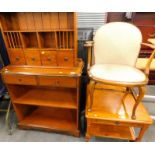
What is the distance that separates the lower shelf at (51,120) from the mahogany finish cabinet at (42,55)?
0.02m

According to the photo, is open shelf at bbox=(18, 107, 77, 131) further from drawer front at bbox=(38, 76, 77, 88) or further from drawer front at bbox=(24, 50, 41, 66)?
drawer front at bbox=(24, 50, 41, 66)

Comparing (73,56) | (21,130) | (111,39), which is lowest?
(21,130)

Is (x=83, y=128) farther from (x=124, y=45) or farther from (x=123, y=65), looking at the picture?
(x=124, y=45)

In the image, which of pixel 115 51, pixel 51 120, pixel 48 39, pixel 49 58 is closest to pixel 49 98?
pixel 51 120

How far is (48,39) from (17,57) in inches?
14.9

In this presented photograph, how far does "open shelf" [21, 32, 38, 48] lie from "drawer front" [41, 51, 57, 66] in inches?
6.9

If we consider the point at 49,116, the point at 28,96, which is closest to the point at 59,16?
the point at 28,96

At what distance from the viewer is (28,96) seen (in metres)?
1.62

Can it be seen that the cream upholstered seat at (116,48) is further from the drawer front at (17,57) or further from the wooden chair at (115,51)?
the drawer front at (17,57)

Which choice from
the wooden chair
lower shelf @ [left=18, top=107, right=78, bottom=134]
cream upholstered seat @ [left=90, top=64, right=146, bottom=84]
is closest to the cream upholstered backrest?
A: the wooden chair

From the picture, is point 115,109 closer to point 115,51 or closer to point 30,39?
point 115,51
